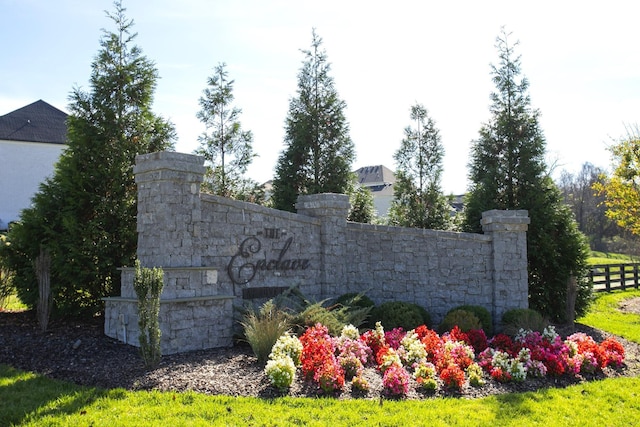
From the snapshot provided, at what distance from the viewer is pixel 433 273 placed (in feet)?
39.0

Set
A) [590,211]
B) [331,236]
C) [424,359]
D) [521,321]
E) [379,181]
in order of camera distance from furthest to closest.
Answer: [590,211] → [379,181] → [331,236] → [521,321] → [424,359]

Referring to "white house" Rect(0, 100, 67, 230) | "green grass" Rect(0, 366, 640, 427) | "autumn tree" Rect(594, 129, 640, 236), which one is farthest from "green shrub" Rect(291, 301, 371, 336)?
"white house" Rect(0, 100, 67, 230)

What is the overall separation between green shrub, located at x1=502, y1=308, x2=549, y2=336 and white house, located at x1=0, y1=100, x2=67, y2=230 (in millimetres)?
25563

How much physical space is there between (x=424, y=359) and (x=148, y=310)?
3830 millimetres

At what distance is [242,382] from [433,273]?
21.3 ft

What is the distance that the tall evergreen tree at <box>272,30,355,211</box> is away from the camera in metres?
14.6

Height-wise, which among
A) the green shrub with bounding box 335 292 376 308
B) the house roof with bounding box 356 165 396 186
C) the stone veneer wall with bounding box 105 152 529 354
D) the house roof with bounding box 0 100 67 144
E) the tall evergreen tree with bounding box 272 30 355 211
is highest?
the house roof with bounding box 0 100 67 144

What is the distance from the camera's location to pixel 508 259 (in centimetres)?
1220

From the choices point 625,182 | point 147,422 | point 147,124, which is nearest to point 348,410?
point 147,422

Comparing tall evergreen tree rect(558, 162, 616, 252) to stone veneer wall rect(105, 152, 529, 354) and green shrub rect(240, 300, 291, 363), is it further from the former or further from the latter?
green shrub rect(240, 300, 291, 363)

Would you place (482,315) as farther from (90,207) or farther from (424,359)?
(90,207)

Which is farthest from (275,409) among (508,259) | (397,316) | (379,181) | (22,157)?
(379,181)

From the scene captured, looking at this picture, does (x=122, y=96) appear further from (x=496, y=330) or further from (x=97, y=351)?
(x=496, y=330)

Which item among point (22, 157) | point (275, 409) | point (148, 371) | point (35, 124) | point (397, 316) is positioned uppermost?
point (35, 124)
